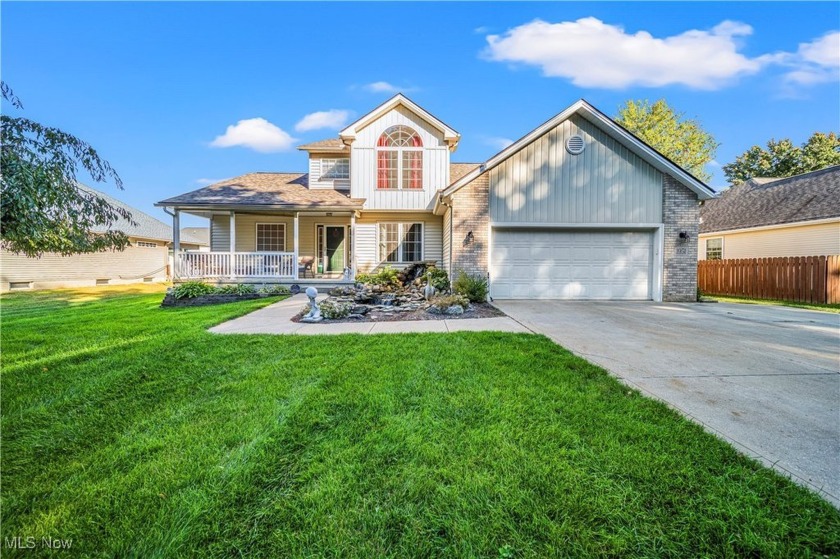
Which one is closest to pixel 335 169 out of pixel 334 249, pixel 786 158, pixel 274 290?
pixel 334 249

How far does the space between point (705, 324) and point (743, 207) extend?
1572cm

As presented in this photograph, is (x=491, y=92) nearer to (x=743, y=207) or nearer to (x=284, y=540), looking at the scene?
(x=743, y=207)

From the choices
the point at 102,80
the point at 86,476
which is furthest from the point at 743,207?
the point at 102,80

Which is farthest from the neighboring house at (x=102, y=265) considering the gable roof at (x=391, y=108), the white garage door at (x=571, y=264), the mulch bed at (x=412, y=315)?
the white garage door at (x=571, y=264)

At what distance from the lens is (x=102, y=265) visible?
19.4 metres

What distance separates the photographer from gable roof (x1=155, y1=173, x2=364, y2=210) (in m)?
12.3

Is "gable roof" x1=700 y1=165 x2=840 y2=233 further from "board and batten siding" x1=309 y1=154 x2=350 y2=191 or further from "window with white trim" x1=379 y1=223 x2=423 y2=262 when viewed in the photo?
"board and batten siding" x1=309 y1=154 x2=350 y2=191

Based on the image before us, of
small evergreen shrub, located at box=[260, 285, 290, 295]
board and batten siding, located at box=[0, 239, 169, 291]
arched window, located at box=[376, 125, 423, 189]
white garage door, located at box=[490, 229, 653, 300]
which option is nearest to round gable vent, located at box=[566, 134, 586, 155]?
white garage door, located at box=[490, 229, 653, 300]

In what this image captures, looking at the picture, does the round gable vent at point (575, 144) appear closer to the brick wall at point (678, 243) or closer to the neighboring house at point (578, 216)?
the neighboring house at point (578, 216)

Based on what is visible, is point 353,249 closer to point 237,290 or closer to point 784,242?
point 237,290

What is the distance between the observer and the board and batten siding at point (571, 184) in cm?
1038

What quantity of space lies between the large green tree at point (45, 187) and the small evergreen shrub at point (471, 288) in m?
7.22

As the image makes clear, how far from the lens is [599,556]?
58.4 inches

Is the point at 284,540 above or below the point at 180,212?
below
